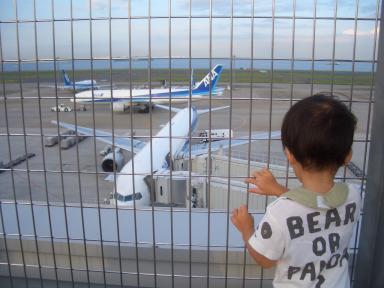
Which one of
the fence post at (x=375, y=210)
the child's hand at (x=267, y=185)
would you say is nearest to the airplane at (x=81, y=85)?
the child's hand at (x=267, y=185)

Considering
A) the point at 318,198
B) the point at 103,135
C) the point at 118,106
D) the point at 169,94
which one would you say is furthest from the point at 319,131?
the point at 118,106

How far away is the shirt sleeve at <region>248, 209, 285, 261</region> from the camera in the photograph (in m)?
1.02

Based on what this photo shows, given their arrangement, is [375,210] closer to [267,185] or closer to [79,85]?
[267,185]

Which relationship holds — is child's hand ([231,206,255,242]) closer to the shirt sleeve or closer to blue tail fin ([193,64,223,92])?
the shirt sleeve

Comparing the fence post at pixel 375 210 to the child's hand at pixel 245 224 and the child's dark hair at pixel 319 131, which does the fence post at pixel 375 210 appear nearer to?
the child's dark hair at pixel 319 131

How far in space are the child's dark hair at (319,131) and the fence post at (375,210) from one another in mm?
601

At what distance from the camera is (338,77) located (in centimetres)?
156

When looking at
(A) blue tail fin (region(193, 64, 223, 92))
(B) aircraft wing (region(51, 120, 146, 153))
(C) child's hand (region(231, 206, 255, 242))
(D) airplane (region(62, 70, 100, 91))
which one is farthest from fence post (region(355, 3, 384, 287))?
(D) airplane (region(62, 70, 100, 91))

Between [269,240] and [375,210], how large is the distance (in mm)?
802

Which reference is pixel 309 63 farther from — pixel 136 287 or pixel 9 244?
pixel 9 244

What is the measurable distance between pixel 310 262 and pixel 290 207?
18 centimetres

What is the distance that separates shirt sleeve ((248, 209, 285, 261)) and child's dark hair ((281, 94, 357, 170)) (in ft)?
0.61

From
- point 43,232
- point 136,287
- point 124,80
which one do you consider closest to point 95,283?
point 136,287

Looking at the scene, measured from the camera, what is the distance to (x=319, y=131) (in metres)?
0.95
